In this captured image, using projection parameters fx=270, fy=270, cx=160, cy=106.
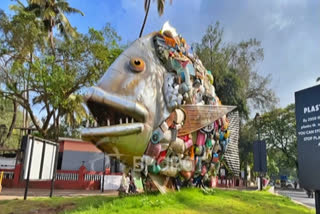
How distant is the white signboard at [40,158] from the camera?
7.78 meters

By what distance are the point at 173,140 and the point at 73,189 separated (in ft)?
40.5

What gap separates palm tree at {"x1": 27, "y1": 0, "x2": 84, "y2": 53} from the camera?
787 inches

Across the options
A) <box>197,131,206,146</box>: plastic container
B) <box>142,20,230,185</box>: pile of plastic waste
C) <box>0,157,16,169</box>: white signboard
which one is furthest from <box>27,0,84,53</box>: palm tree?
<box>197,131,206,146</box>: plastic container

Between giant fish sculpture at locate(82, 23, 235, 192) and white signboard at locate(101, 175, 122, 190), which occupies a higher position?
giant fish sculpture at locate(82, 23, 235, 192)

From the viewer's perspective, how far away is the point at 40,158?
8.32 m

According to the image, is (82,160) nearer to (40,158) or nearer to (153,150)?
(40,158)

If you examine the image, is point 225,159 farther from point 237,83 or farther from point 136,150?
point 237,83

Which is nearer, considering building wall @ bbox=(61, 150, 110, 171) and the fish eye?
the fish eye

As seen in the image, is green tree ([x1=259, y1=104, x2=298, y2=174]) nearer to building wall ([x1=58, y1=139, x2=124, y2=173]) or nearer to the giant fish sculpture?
building wall ([x1=58, y1=139, x2=124, y2=173])

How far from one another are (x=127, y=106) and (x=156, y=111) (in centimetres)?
76

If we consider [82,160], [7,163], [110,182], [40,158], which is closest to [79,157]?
[82,160]

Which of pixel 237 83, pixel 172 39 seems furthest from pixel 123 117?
pixel 237 83

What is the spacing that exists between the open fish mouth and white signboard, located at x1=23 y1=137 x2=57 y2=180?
3495 millimetres

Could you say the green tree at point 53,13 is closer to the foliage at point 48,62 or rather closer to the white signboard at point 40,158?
the foliage at point 48,62
